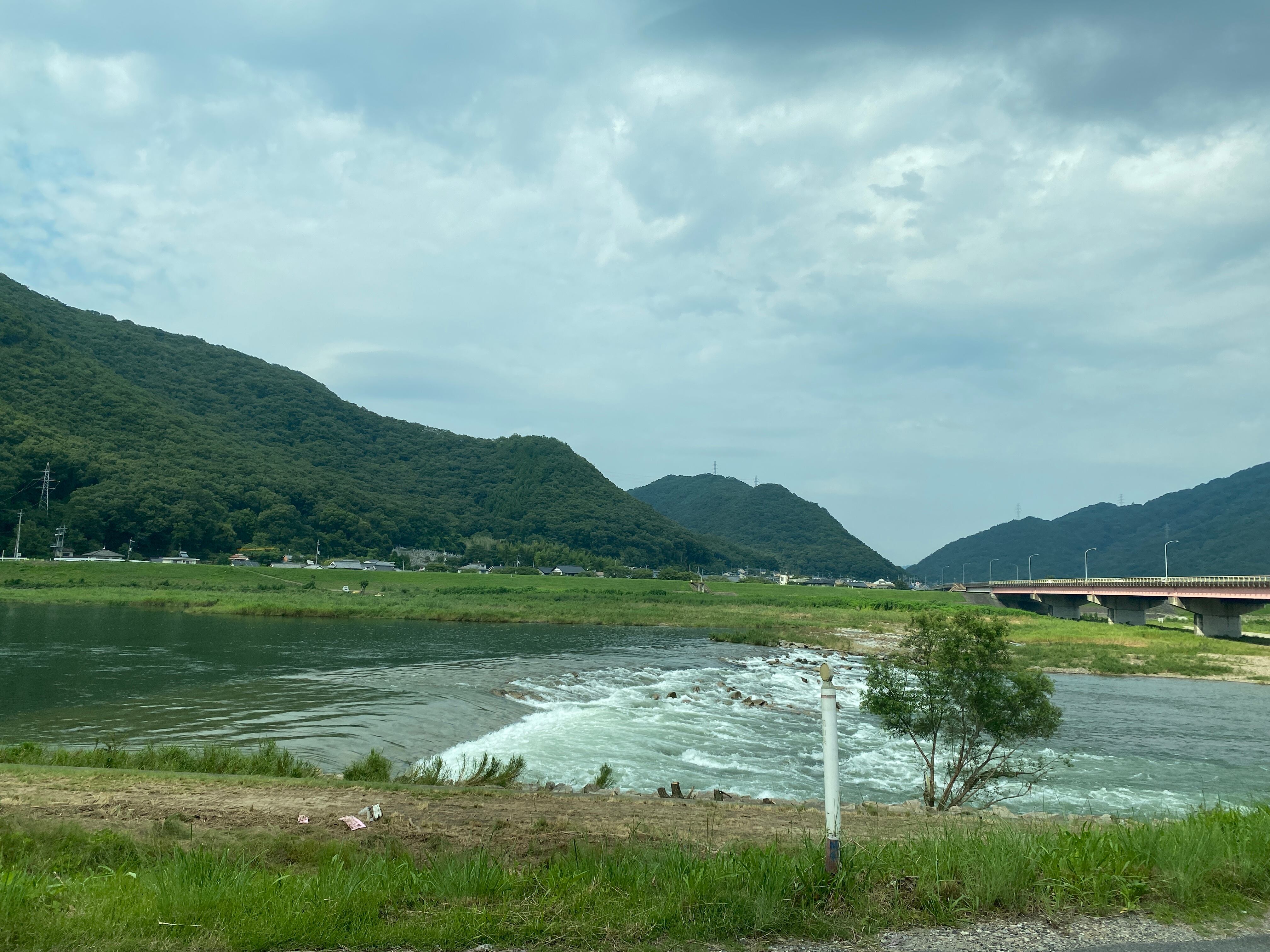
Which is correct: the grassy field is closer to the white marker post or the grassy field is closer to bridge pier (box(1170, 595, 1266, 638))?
bridge pier (box(1170, 595, 1266, 638))

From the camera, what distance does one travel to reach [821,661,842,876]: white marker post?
204 inches

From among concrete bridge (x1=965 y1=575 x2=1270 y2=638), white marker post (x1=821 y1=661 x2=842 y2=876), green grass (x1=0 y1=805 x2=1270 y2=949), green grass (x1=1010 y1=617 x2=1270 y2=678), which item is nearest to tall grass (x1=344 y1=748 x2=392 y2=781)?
green grass (x1=0 y1=805 x2=1270 y2=949)

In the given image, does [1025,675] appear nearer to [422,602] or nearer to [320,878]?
[320,878]

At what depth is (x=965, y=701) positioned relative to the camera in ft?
53.1

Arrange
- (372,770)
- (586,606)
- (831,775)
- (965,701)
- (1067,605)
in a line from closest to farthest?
(831,775)
(372,770)
(965,701)
(586,606)
(1067,605)

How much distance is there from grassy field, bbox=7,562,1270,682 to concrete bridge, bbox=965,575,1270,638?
8.94 feet

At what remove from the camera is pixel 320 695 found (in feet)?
84.3

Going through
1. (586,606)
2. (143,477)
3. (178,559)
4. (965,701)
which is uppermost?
(143,477)

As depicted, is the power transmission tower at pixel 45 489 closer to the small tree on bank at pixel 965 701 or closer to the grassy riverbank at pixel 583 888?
the small tree on bank at pixel 965 701

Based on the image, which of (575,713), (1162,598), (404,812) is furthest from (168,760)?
(1162,598)

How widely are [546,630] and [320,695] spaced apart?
1242 inches

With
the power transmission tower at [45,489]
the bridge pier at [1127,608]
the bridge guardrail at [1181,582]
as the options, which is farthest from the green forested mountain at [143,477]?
the bridge pier at [1127,608]

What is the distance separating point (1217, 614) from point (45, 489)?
147 meters

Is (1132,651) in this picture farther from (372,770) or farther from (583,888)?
(583,888)
